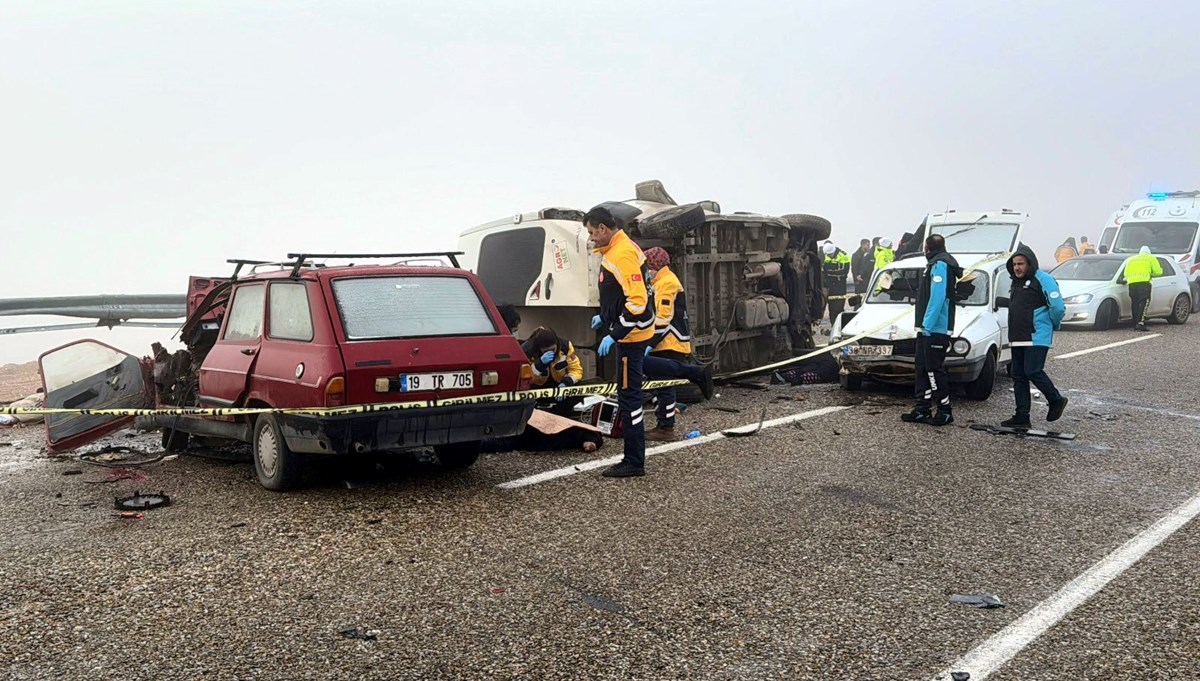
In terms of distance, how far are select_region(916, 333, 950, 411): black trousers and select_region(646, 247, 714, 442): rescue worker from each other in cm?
221

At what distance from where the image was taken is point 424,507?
6332 millimetres

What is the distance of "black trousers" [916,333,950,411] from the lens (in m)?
9.41

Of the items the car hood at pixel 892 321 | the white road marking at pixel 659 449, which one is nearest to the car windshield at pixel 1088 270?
the car hood at pixel 892 321

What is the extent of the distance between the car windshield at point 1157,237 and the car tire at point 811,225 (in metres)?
11.5

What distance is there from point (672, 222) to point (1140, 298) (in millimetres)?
11214

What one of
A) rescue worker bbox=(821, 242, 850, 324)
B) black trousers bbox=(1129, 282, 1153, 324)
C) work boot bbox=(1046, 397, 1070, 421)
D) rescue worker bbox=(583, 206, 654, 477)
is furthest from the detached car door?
black trousers bbox=(1129, 282, 1153, 324)

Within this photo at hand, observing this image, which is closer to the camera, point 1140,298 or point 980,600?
point 980,600

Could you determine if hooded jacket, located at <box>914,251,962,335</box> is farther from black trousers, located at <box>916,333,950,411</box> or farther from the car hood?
the car hood

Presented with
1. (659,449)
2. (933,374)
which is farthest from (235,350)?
(933,374)

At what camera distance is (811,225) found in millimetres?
13398

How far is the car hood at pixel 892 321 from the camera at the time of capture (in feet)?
35.6

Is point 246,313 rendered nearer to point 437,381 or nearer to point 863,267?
point 437,381

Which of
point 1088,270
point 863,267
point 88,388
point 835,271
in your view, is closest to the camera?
point 88,388

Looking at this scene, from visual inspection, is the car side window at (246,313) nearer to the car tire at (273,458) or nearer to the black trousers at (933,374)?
the car tire at (273,458)
